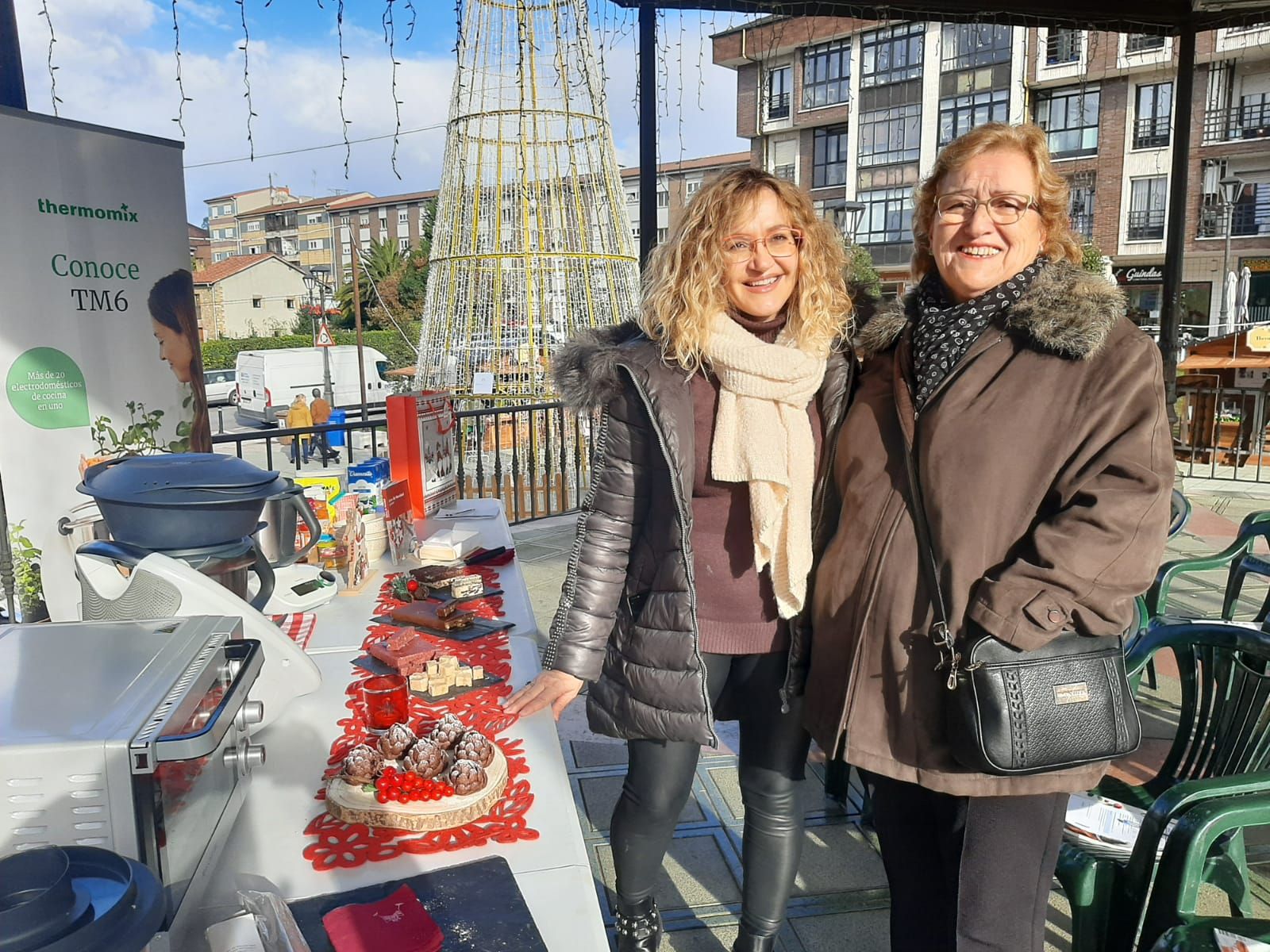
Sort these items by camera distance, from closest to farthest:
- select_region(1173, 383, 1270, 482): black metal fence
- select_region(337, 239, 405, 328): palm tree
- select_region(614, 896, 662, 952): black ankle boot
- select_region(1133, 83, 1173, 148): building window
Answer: select_region(614, 896, 662, 952): black ankle boot, select_region(1173, 383, 1270, 482): black metal fence, select_region(1133, 83, 1173, 148): building window, select_region(337, 239, 405, 328): palm tree

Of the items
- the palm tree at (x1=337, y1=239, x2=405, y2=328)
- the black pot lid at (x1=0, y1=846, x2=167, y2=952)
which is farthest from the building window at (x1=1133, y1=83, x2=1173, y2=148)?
the palm tree at (x1=337, y1=239, x2=405, y2=328)

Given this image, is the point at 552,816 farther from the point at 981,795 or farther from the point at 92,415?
the point at 92,415

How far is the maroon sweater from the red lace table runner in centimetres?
45

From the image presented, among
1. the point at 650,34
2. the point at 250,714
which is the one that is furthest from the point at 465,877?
the point at 650,34

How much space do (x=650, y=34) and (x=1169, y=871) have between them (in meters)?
3.65

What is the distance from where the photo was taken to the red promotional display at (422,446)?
9.98 ft

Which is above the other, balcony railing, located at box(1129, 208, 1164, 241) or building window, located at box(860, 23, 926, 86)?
building window, located at box(860, 23, 926, 86)

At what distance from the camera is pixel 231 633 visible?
127 cm

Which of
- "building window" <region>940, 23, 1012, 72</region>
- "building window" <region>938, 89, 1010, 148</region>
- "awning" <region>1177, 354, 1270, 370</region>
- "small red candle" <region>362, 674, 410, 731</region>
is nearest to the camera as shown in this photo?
"small red candle" <region>362, 674, 410, 731</region>

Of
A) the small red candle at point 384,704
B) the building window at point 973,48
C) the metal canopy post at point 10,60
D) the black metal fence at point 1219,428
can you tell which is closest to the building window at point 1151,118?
the building window at point 973,48

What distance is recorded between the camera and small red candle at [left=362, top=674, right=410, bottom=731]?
1.55 meters

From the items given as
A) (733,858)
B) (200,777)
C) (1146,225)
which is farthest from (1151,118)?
(200,777)

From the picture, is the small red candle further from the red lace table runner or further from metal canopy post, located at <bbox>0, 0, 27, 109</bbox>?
metal canopy post, located at <bbox>0, 0, 27, 109</bbox>

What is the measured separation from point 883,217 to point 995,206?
98.2ft
